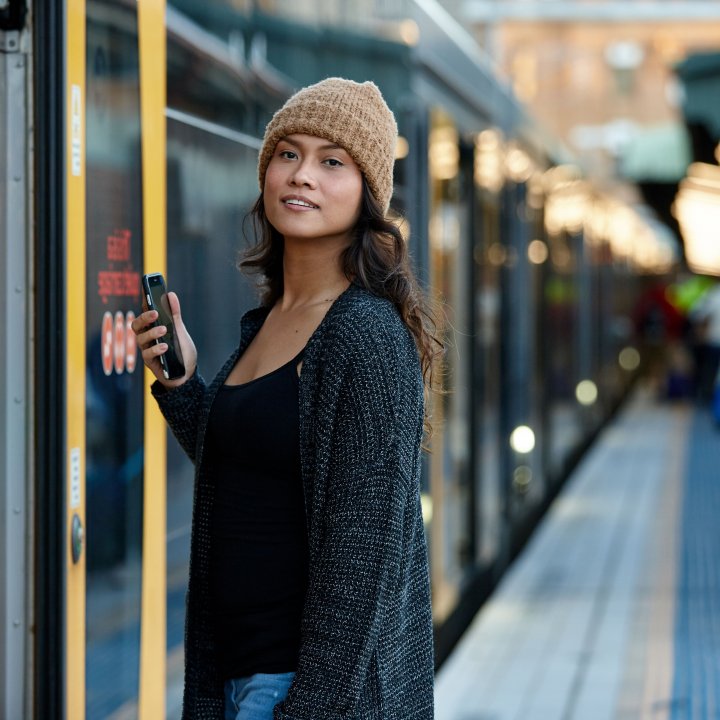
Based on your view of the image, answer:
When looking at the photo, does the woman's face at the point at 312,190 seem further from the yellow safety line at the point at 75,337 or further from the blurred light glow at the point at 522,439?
the blurred light glow at the point at 522,439

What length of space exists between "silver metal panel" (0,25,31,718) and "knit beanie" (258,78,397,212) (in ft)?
1.73

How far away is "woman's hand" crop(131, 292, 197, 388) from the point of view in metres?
2.13

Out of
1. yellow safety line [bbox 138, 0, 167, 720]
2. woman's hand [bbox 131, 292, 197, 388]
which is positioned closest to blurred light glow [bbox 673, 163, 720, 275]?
yellow safety line [bbox 138, 0, 167, 720]

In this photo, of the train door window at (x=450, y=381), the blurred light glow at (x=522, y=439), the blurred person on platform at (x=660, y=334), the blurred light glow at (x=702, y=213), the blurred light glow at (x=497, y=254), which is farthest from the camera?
the blurred person on platform at (x=660, y=334)

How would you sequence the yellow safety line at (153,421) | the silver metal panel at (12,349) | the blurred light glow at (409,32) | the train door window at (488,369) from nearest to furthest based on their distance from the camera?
1. the silver metal panel at (12,349)
2. the yellow safety line at (153,421)
3. the blurred light glow at (409,32)
4. the train door window at (488,369)

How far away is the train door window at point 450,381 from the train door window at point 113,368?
2.56 m

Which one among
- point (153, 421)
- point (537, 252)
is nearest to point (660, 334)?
point (537, 252)

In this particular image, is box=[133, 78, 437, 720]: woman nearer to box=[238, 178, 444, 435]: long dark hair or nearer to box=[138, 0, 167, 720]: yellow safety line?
box=[238, 178, 444, 435]: long dark hair

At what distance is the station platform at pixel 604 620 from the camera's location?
17.0ft

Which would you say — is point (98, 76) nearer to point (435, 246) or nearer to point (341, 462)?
point (341, 462)

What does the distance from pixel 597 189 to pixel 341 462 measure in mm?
12985

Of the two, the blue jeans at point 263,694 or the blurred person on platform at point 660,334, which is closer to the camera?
the blue jeans at point 263,694

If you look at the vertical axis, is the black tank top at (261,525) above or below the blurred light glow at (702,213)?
below

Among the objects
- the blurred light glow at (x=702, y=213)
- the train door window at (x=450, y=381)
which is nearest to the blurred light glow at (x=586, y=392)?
the blurred light glow at (x=702, y=213)
